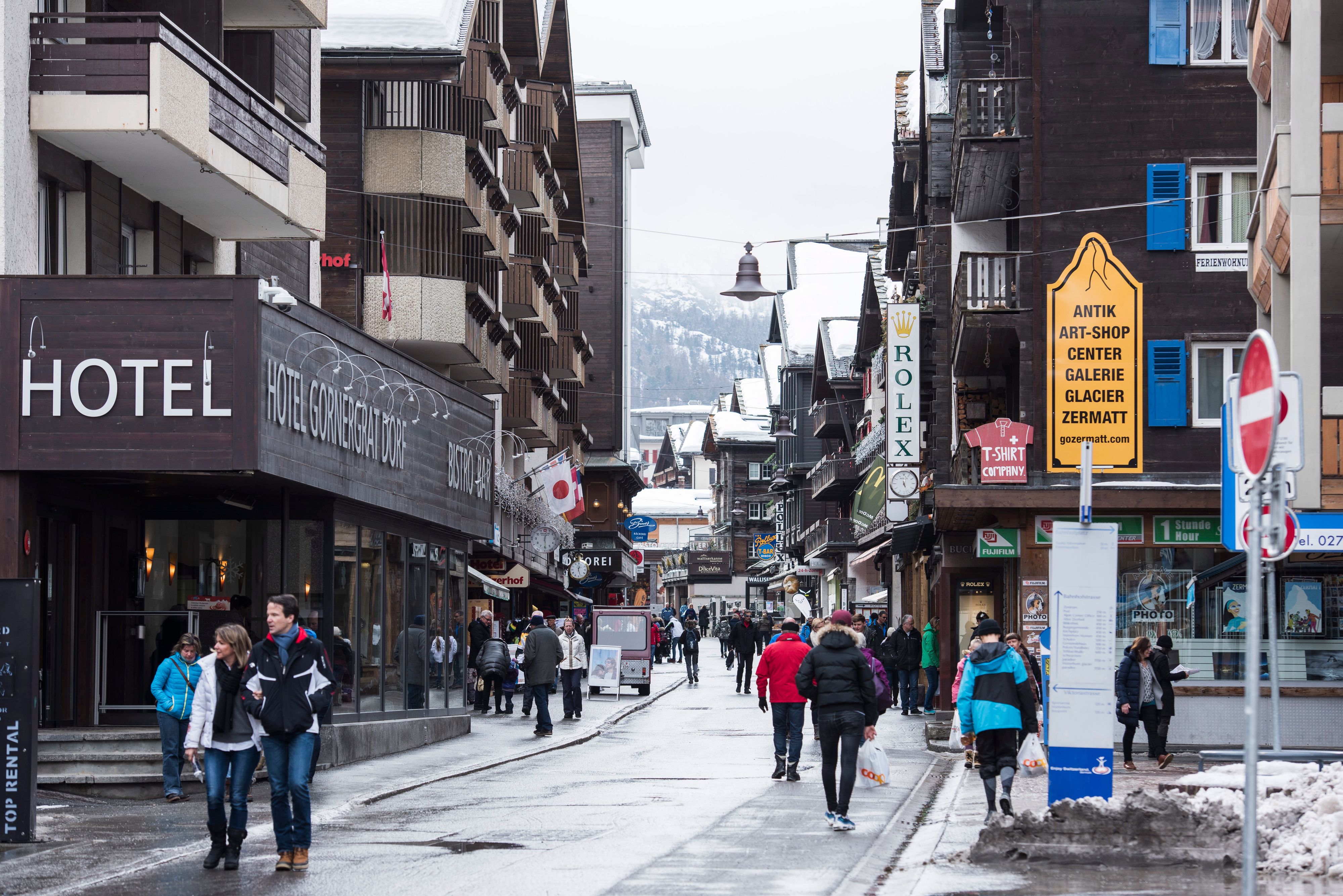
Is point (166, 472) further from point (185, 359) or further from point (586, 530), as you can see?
point (586, 530)

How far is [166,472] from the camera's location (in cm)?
1803

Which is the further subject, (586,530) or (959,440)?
(586,530)

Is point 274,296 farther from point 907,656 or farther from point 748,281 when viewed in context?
point 907,656

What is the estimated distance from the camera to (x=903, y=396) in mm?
40219

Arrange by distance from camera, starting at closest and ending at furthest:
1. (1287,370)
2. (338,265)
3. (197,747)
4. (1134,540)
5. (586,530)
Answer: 1. (197,747)
2. (1287,370)
3. (1134,540)
4. (338,265)
5. (586,530)

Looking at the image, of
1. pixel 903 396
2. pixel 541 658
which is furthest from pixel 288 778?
pixel 903 396

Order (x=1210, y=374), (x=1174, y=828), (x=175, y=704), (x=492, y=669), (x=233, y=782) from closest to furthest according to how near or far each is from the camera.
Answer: (x=1174, y=828), (x=233, y=782), (x=175, y=704), (x=1210, y=374), (x=492, y=669)

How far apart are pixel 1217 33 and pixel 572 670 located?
15418mm

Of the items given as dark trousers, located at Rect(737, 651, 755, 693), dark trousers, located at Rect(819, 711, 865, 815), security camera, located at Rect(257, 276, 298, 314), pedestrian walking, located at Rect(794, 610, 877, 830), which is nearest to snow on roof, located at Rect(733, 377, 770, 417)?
dark trousers, located at Rect(737, 651, 755, 693)

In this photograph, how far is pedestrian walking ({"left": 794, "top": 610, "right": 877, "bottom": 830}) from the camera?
555 inches

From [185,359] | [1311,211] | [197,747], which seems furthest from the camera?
[1311,211]

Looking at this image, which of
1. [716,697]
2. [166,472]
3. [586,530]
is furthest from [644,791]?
[586,530]

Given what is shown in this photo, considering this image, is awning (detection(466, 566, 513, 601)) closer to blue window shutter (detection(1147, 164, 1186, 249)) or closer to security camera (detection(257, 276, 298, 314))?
blue window shutter (detection(1147, 164, 1186, 249))

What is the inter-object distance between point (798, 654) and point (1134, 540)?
39.3 feet
